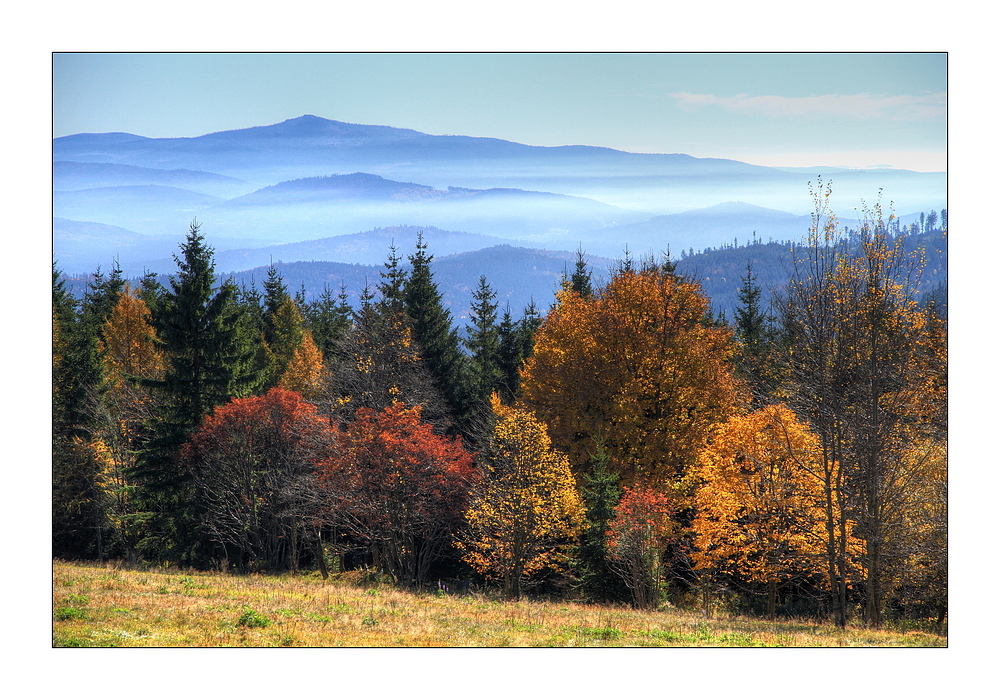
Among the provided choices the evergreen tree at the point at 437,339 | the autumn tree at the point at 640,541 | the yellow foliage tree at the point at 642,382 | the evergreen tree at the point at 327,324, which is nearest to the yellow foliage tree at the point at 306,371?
the evergreen tree at the point at 327,324

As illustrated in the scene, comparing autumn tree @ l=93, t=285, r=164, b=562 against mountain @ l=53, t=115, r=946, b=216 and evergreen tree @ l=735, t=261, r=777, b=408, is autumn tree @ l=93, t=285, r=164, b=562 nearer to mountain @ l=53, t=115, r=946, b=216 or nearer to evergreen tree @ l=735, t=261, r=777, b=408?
mountain @ l=53, t=115, r=946, b=216

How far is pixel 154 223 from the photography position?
263 feet

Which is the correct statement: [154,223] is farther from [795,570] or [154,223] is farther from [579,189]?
[795,570]

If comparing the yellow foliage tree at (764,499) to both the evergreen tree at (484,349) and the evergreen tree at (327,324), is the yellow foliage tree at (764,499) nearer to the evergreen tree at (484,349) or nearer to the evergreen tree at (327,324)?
the evergreen tree at (484,349)

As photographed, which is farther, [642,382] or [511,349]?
[511,349]

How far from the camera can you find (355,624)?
17.0 m

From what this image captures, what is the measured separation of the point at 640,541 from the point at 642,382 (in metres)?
6.47

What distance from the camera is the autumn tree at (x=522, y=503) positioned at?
2742 cm

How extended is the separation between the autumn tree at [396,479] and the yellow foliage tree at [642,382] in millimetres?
5010

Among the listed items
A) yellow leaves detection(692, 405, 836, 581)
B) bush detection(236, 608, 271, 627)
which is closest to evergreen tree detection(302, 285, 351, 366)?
yellow leaves detection(692, 405, 836, 581)

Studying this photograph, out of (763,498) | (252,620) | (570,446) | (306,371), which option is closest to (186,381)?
(306,371)

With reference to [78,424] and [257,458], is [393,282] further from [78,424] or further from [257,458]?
[78,424]

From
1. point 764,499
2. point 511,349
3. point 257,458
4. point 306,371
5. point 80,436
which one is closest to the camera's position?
point 764,499
